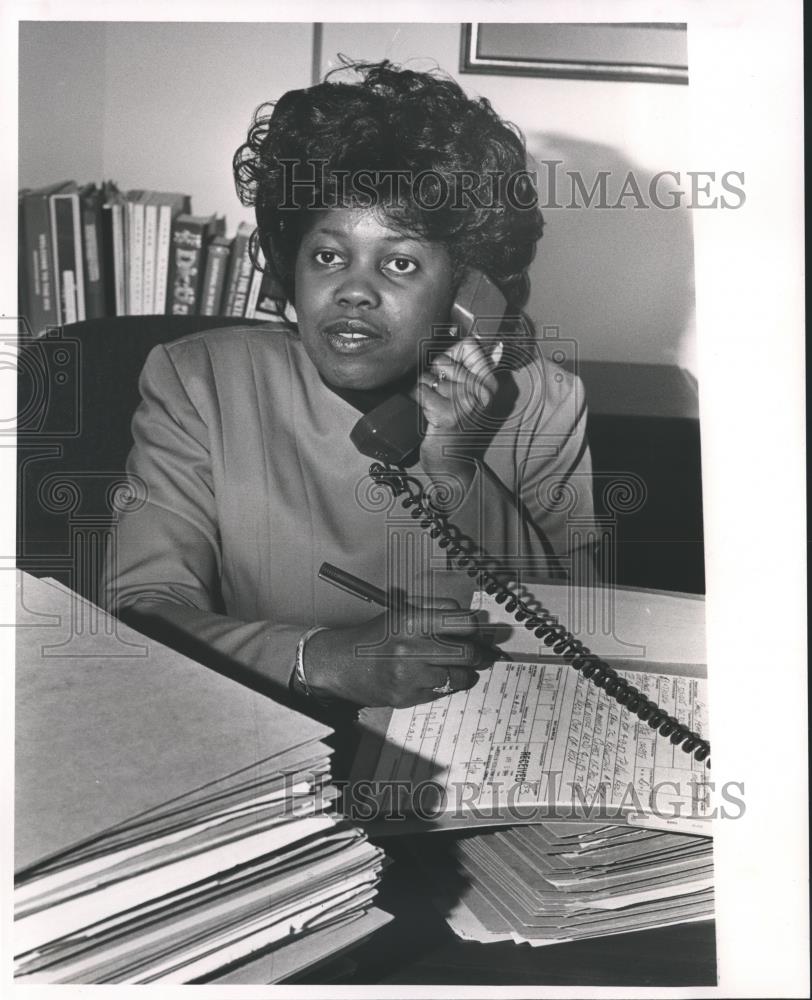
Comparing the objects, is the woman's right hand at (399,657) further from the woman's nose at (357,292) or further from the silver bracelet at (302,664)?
the woman's nose at (357,292)

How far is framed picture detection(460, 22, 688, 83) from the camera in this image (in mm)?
914

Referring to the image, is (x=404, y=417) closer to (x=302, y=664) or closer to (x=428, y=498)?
(x=428, y=498)

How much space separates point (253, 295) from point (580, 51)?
40cm

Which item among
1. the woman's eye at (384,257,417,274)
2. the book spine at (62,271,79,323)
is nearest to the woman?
the woman's eye at (384,257,417,274)

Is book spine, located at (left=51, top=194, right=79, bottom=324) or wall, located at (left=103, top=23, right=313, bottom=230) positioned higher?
wall, located at (left=103, top=23, right=313, bottom=230)

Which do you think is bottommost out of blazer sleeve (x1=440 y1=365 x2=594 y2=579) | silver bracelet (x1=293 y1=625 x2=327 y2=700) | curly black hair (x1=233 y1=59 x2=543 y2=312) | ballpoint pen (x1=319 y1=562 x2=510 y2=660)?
silver bracelet (x1=293 y1=625 x2=327 y2=700)

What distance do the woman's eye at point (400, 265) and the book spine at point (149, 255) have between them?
0.78 feet

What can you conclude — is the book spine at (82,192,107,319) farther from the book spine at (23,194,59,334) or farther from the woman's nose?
the woman's nose

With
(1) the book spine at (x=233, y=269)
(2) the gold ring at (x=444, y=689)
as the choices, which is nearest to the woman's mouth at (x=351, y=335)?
(1) the book spine at (x=233, y=269)

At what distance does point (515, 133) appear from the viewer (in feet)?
2.99

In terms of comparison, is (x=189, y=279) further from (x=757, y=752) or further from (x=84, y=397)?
(x=757, y=752)

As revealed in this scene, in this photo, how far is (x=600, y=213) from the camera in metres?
0.92

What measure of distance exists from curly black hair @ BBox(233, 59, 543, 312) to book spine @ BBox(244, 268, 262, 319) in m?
0.02

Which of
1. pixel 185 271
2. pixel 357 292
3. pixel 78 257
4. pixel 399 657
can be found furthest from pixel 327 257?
pixel 399 657
